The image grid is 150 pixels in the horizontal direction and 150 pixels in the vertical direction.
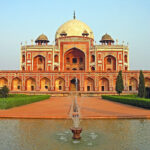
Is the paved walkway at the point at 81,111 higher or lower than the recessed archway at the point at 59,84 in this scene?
lower

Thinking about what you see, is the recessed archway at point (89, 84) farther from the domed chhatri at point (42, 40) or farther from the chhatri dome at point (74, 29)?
the domed chhatri at point (42, 40)

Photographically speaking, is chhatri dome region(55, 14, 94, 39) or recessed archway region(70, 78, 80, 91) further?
chhatri dome region(55, 14, 94, 39)

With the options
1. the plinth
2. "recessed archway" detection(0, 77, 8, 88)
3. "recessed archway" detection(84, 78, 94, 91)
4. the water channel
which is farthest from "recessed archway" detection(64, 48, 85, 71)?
the plinth

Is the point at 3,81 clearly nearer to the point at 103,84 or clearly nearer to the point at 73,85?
the point at 73,85

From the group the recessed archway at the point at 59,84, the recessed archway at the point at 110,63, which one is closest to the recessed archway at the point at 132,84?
the recessed archway at the point at 110,63

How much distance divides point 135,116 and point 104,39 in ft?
109

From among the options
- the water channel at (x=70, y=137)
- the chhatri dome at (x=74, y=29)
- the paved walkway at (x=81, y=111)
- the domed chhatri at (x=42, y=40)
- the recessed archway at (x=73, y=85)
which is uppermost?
the chhatri dome at (x=74, y=29)

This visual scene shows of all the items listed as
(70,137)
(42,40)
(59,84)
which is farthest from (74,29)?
(70,137)

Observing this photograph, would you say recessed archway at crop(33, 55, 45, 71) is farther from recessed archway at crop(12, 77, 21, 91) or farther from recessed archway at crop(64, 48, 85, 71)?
recessed archway at crop(12, 77, 21, 91)

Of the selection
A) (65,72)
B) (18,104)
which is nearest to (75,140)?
(18,104)

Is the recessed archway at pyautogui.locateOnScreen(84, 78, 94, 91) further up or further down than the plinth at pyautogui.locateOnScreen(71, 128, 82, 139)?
further up

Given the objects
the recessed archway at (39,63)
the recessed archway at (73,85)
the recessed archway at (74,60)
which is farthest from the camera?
the recessed archway at (74,60)

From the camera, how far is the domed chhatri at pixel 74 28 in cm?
4344

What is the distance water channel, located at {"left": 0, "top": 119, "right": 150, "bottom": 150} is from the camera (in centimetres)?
536
